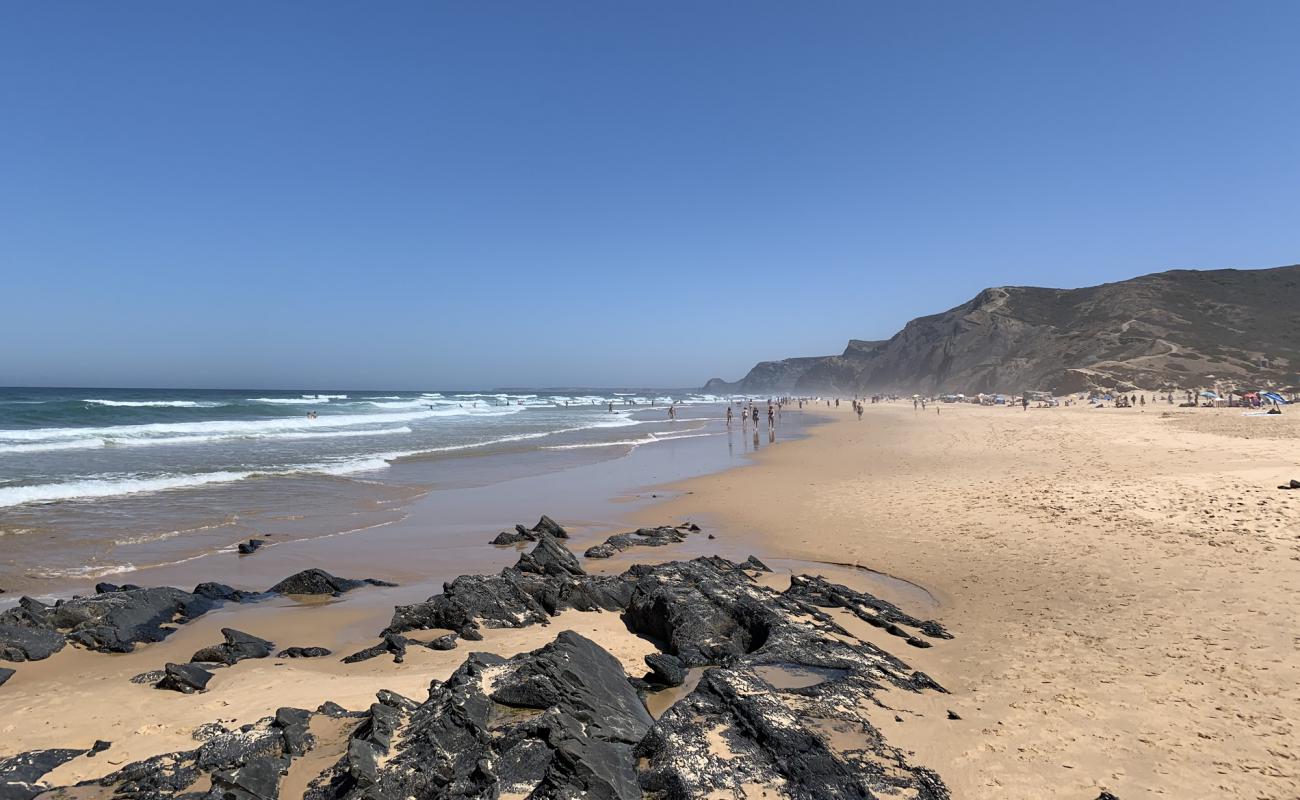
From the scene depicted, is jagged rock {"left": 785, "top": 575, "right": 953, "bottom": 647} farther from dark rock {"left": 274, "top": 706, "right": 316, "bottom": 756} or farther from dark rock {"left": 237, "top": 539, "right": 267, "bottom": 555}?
dark rock {"left": 237, "top": 539, "right": 267, "bottom": 555}

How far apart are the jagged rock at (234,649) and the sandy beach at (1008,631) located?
34cm

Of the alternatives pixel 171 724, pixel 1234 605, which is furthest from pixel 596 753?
pixel 1234 605

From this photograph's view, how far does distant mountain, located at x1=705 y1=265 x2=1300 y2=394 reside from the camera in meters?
61.9

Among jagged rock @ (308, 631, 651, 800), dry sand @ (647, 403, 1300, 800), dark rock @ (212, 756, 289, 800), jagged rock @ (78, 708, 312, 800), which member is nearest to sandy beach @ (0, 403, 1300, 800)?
dry sand @ (647, 403, 1300, 800)

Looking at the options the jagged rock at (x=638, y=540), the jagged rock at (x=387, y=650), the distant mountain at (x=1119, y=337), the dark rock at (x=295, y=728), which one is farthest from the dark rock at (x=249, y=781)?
the distant mountain at (x=1119, y=337)

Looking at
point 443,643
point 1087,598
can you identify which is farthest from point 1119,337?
point 443,643

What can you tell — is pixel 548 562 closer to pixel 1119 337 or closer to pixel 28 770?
pixel 28 770

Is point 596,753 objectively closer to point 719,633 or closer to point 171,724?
point 719,633

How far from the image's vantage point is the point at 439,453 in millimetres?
26531

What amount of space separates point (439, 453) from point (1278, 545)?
84.8 feet

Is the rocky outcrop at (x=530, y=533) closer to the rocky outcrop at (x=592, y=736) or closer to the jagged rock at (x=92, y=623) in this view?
the jagged rock at (x=92, y=623)

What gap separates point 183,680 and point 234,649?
3.18 ft

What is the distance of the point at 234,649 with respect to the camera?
6297mm

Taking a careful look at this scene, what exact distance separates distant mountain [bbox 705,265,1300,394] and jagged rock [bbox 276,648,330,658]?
72242 millimetres
